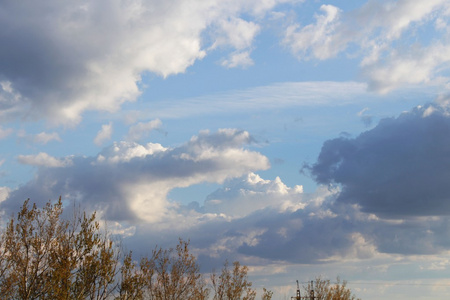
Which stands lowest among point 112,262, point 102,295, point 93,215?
point 102,295

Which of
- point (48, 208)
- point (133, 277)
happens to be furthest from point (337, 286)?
point (48, 208)

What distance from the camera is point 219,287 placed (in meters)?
50.8

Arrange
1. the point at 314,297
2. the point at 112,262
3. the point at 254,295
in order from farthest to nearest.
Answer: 1. the point at 314,297
2. the point at 254,295
3. the point at 112,262

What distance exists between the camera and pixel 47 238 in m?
27.6

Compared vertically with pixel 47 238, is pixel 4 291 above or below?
below

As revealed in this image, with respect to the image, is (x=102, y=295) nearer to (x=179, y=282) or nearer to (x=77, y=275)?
(x=77, y=275)

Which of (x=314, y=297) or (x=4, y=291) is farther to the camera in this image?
(x=314, y=297)

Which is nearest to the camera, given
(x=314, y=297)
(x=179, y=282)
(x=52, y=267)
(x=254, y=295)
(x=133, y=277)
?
(x=52, y=267)

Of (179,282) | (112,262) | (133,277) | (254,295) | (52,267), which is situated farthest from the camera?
(254,295)

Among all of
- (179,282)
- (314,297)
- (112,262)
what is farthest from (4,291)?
(314,297)

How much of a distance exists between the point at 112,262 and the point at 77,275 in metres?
1.98

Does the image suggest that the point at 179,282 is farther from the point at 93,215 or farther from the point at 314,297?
the point at 314,297

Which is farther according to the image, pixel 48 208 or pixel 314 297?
pixel 314 297

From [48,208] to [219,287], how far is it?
26.2 metres
